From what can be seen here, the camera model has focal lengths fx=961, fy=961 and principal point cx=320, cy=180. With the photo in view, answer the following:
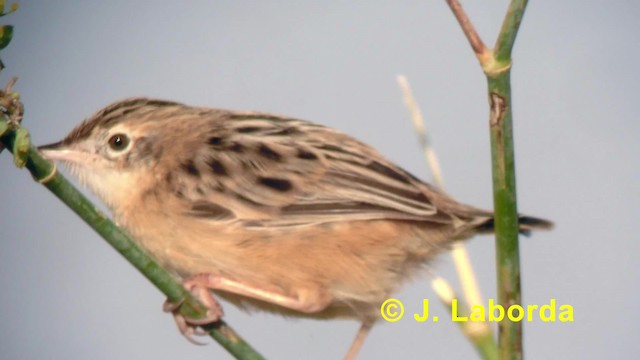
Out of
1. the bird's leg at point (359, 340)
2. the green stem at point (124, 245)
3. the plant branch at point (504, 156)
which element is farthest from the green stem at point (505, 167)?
the bird's leg at point (359, 340)

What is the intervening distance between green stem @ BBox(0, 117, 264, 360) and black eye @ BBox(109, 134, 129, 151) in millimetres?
1349

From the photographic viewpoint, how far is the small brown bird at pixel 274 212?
11.8 feet

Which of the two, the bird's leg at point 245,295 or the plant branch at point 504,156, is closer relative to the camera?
the plant branch at point 504,156

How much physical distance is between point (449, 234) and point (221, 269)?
90 centimetres

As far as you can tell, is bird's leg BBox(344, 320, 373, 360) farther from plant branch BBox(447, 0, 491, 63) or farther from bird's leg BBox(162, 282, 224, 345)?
plant branch BBox(447, 0, 491, 63)

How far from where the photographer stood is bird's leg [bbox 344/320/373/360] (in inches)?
161

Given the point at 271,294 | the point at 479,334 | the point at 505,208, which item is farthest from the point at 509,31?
the point at 271,294

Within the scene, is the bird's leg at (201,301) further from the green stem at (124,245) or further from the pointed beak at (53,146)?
the pointed beak at (53,146)

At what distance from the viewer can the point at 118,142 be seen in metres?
3.98

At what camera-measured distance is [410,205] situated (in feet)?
11.8

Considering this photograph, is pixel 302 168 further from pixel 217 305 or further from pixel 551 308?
pixel 551 308

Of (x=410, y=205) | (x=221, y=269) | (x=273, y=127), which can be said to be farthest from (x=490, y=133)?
(x=273, y=127)

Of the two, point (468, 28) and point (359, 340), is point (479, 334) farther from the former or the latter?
point (359, 340)

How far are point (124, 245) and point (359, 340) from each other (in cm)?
199
